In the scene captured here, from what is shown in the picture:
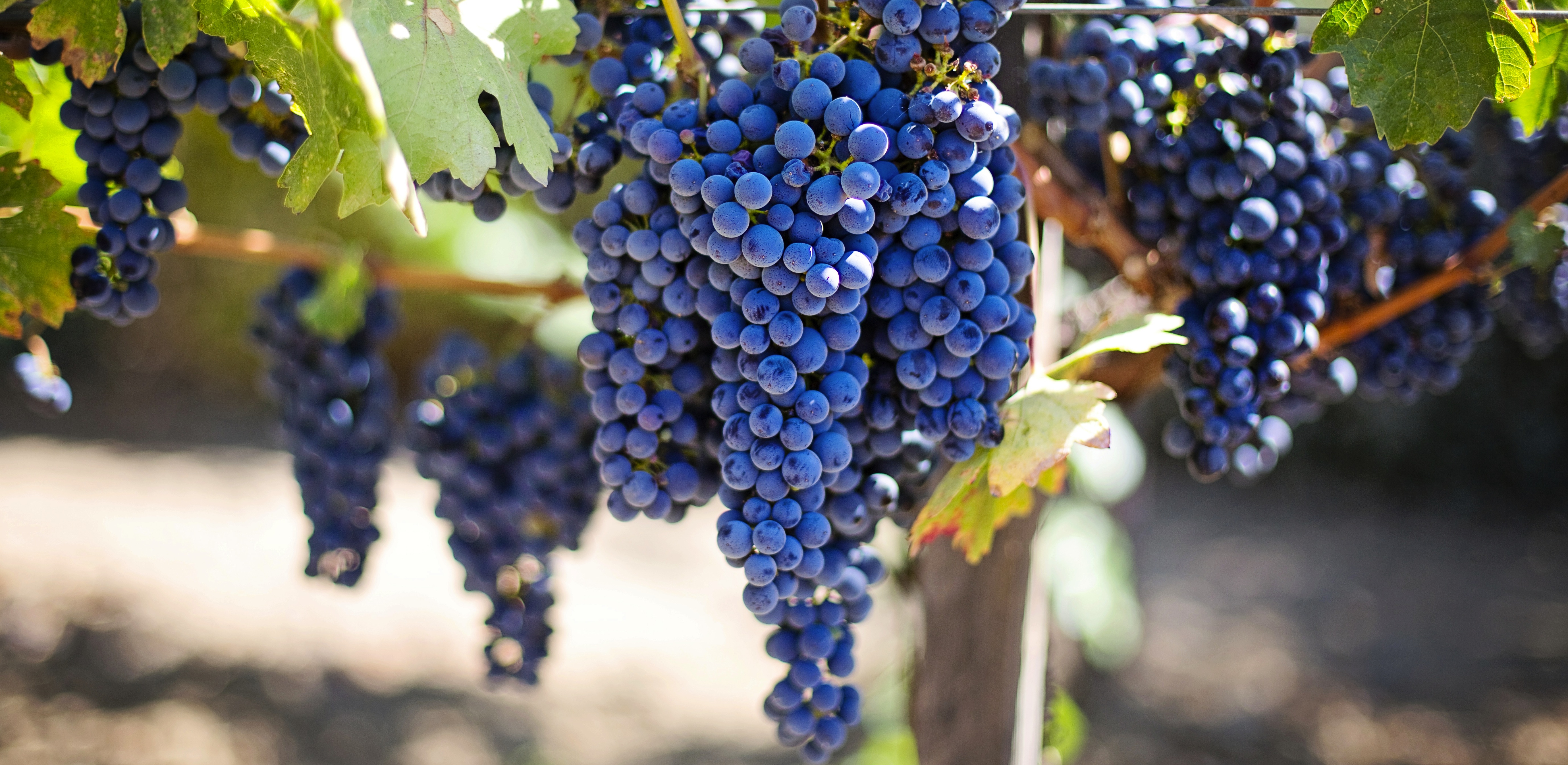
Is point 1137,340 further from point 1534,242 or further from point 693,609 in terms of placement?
point 693,609

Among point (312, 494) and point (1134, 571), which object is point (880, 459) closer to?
point (312, 494)

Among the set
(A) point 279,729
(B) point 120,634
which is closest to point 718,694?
(A) point 279,729

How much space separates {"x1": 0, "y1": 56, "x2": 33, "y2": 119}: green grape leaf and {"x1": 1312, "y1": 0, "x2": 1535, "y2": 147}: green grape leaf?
1015 mm

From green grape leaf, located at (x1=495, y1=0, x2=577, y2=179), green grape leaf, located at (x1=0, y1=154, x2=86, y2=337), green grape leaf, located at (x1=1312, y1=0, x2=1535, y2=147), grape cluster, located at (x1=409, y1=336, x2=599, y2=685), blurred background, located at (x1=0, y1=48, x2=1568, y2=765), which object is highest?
green grape leaf, located at (x1=1312, y1=0, x2=1535, y2=147)

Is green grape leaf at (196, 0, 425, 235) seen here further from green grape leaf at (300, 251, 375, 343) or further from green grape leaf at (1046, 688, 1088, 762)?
green grape leaf at (1046, 688, 1088, 762)

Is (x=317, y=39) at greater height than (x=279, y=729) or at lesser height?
greater

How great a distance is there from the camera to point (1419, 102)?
2.44 feet

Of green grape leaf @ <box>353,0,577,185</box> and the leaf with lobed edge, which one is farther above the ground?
green grape leaf @ <box>353,0,577,185</box>

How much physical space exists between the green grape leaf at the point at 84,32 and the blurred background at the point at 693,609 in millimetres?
350

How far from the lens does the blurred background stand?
2178mm

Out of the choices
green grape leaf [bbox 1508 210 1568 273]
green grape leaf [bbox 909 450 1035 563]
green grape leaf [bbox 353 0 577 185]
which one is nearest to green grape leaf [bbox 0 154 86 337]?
green grape leaf [bbox 353 0 577 185]

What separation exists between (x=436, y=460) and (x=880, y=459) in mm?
679

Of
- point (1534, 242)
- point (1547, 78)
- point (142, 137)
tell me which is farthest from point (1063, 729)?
point (142, 137)

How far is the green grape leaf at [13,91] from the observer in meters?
0.72
